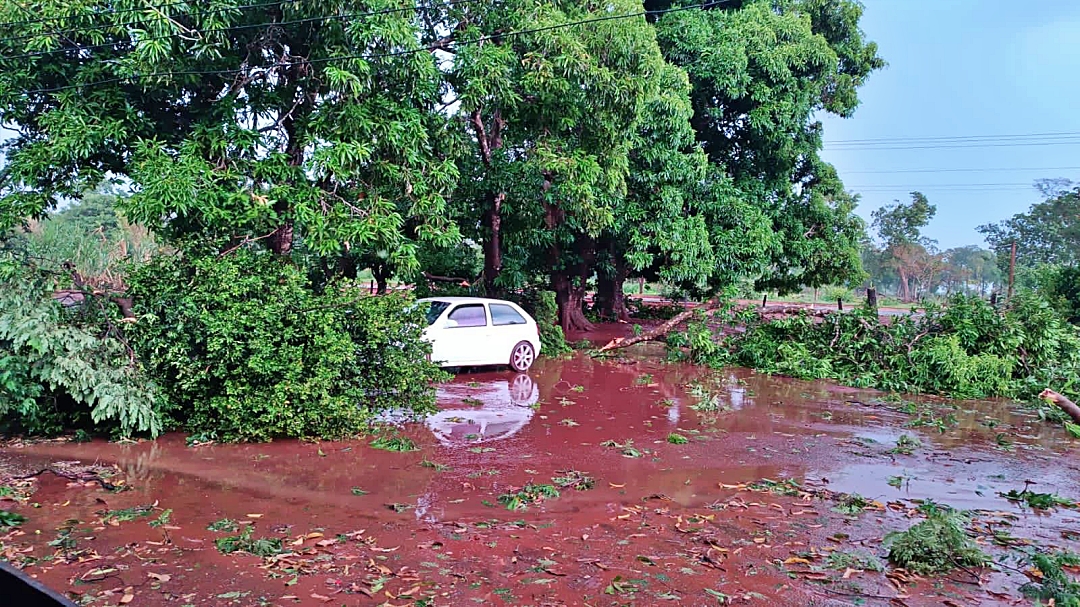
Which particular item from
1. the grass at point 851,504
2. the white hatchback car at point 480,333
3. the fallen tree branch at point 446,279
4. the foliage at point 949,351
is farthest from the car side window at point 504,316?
the grass at point 851,504

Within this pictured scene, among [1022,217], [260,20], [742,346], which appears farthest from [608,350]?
[1022,217]

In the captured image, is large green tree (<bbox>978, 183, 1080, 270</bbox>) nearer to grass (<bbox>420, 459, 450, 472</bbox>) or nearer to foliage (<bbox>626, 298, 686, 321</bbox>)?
foliage (<bbox>626, 298, 686, 321</bbox>)

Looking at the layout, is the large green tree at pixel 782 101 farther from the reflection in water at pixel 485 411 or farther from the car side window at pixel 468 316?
the reflection in water at pixel 485 411

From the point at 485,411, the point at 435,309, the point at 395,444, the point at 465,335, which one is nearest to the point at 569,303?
the point at 465,335

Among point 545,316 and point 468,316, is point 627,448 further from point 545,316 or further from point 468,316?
point 545,316

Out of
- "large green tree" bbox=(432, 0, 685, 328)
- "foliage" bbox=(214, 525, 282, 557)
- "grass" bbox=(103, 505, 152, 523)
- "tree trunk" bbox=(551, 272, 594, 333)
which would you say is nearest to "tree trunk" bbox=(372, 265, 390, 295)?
"large green tree" bbox=(432, 0, 685, 328)

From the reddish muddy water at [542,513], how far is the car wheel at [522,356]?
377cm

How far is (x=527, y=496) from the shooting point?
721cm

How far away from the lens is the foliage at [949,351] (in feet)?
48.4

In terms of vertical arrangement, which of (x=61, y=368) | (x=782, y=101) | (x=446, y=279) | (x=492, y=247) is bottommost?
(x=61, y=368)

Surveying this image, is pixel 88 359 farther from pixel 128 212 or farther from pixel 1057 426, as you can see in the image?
pixel 1057 426

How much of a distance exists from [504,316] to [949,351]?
29.4 feet

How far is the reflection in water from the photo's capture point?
998 cm

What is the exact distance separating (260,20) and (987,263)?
77.2m
